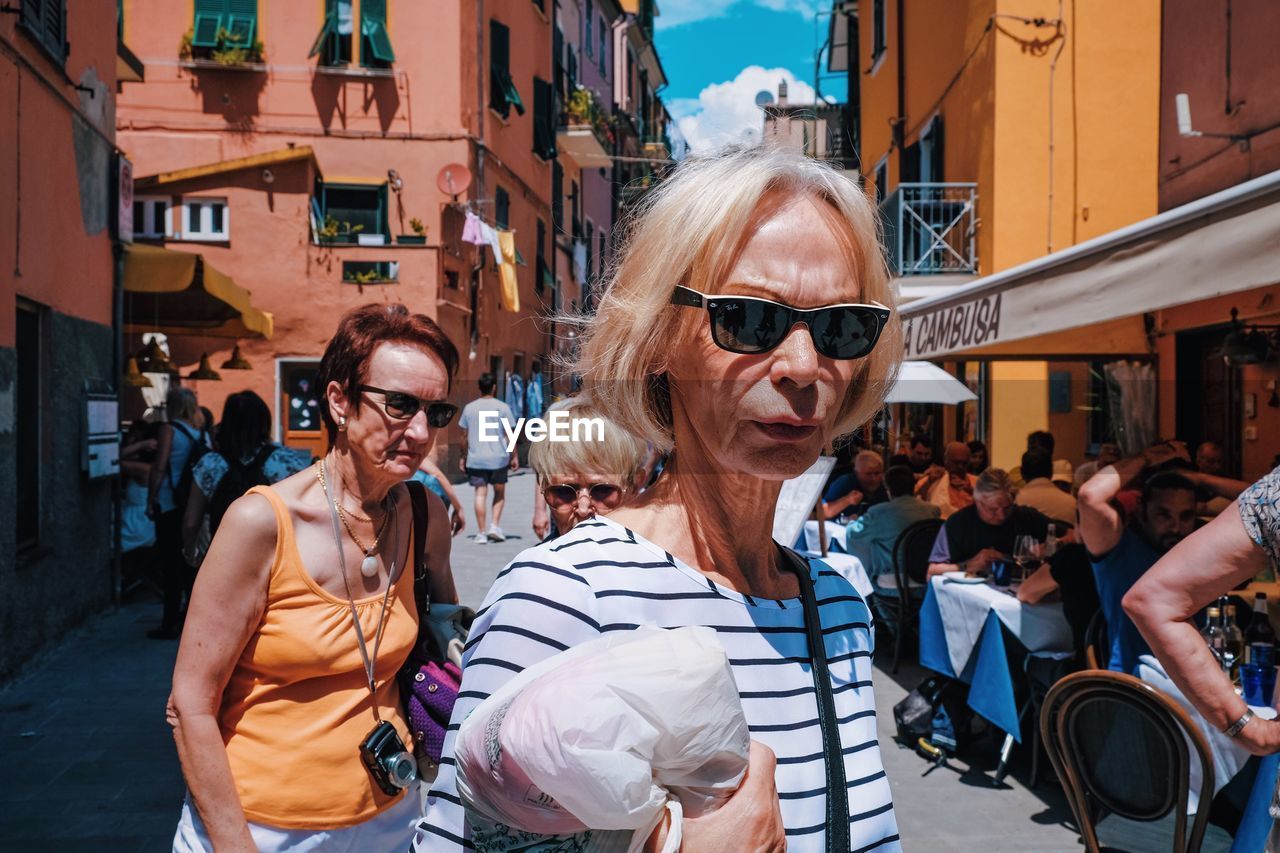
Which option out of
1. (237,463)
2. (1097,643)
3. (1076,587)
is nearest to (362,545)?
(237,463)

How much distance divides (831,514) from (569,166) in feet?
70.8

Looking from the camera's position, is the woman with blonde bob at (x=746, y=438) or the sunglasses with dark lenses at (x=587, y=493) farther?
the sunglasses with dark lenses at (x=587, y=493)

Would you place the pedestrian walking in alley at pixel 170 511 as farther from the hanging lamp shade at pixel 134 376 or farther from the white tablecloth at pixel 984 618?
the white tablecloth at pixel 984 618

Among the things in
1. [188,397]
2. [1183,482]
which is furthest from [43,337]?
[1183,482]

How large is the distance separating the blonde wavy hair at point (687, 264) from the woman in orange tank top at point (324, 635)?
0.88 m

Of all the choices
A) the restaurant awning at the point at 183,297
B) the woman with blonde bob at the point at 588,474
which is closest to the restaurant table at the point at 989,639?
the woman with blonde bob at the point at 588,474

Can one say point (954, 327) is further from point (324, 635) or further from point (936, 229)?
point (936, 229)

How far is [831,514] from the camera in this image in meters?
8.08

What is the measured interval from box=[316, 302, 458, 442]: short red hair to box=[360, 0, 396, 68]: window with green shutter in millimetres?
15953

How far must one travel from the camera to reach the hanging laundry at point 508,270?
61.8 feet

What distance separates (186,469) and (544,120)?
1834 cm

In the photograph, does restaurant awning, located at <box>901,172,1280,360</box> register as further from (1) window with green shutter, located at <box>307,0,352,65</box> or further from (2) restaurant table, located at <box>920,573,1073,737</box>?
(1) window with green shutter, located at <box>307,0,352,65</box>

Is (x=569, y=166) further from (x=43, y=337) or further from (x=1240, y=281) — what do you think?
(x=1240, y=281)

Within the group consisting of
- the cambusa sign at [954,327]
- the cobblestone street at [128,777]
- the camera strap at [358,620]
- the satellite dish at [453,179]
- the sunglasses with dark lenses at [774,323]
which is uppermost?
the satellite dish at [453,179]
